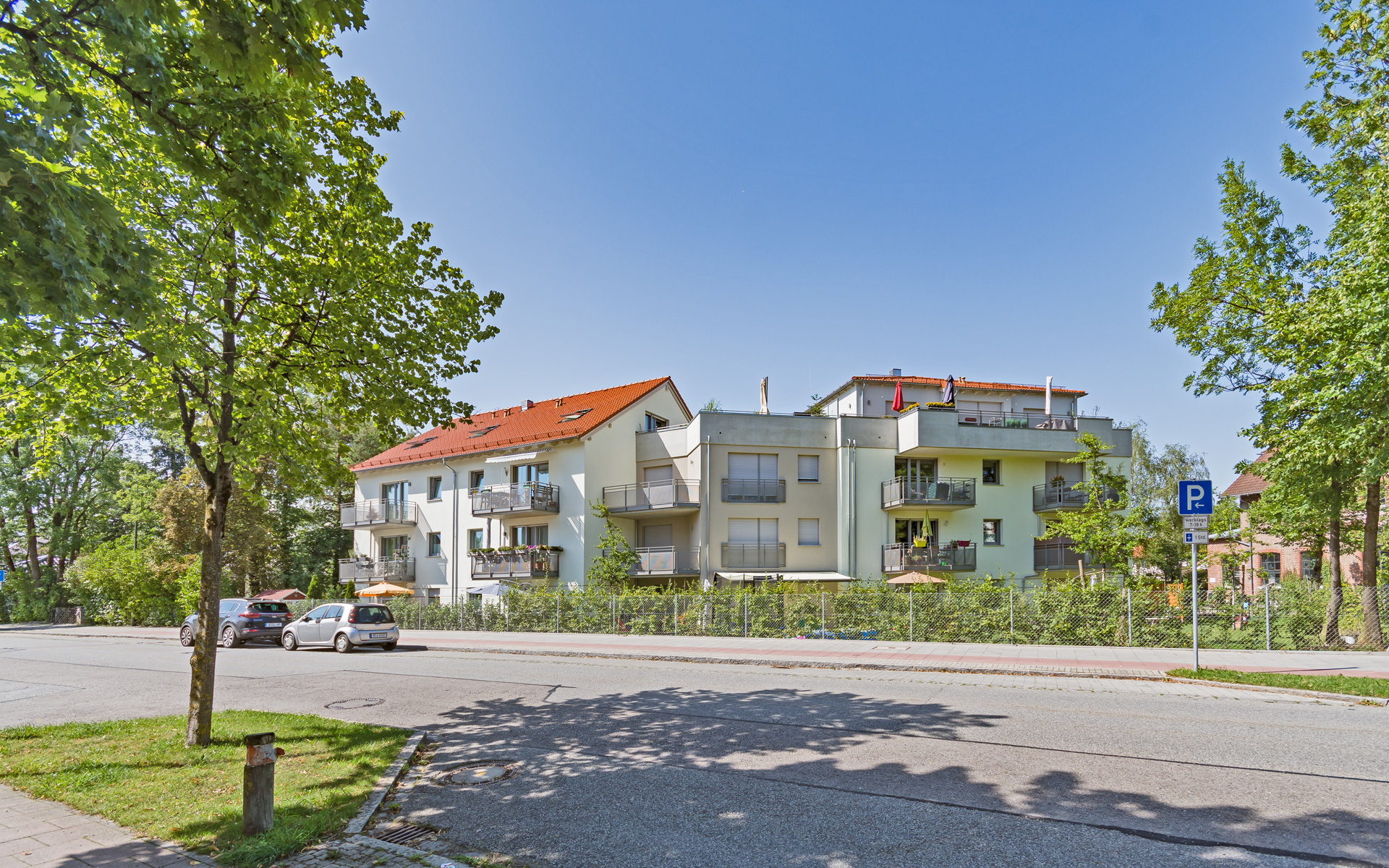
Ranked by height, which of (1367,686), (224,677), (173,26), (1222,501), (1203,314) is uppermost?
(1203,314)

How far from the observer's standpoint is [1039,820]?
553 cm

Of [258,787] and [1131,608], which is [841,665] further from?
[258,787]

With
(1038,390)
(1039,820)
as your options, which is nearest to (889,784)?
(1039,820)

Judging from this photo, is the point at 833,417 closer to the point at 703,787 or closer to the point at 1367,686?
the point at 1367,686

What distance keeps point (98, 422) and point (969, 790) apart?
31.9ft

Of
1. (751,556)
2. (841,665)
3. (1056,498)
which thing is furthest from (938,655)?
(1056,498)

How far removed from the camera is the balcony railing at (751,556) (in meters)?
31.0

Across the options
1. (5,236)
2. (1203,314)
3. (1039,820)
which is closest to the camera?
(5,236)

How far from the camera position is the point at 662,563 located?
99.9ft

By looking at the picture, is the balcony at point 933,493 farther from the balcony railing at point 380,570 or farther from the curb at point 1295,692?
the balcony railing at point 380,570

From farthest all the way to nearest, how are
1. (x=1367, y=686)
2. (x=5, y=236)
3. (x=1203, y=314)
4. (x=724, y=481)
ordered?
(x=724, y=481), (x=1203, y=314), (x=1367, y=686), (x=5, y=236)

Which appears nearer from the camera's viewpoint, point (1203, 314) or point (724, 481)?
point (1203, 314)

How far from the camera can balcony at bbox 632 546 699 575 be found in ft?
99.5

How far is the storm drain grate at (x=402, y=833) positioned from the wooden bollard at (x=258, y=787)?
740 millimetres
